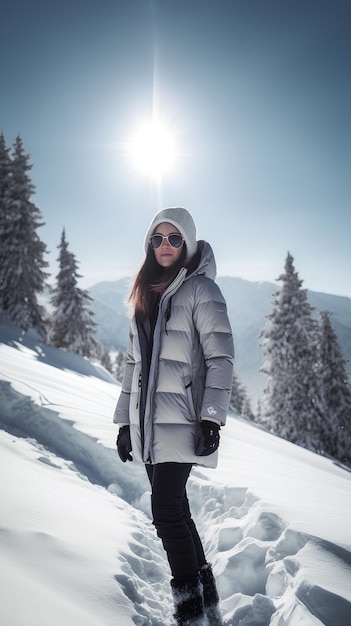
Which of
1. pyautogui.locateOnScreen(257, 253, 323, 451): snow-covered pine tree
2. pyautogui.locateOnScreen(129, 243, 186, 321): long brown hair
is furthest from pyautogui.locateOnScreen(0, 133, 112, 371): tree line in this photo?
pyautogui.locateOnScreen(129, 243, 186, 321): long brown hair

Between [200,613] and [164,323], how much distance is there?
2.02 m

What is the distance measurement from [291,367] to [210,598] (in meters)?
19.1

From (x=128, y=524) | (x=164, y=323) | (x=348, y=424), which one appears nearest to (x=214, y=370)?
(x=164, y=323)

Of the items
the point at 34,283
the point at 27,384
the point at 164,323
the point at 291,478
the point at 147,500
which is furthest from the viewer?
the point at 34,283

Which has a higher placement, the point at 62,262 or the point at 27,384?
the point at 62,262

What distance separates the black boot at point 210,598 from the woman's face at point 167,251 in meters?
2.41

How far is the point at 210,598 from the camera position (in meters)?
2.37

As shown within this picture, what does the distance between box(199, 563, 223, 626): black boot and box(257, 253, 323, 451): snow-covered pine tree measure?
734 inches

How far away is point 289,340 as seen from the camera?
2028cm

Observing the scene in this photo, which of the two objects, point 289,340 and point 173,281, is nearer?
point 173,281

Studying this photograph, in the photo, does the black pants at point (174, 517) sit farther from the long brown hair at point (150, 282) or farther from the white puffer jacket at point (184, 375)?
the long brown hair at point (150, 282)

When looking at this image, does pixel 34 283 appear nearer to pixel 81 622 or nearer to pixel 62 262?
pixel 62 262

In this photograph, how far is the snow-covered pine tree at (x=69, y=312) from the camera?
2581cm

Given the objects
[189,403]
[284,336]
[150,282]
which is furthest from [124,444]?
[284,336]
